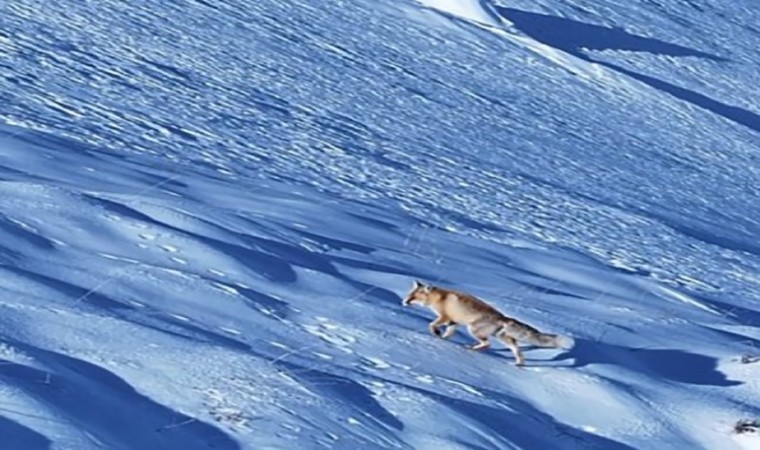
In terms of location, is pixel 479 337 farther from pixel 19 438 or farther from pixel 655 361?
pixel 19 438

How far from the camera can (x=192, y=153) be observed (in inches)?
363

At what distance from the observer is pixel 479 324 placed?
5.80 meters

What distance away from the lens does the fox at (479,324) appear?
576 centimetres

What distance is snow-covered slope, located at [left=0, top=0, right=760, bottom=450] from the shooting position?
460cm

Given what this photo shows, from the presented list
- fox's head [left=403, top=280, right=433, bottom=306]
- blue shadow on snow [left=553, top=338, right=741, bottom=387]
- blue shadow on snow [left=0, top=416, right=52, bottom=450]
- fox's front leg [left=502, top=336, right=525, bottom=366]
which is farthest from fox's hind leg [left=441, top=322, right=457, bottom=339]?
blue shadow on snow [left=0, top=416, right=52, bottom=450]

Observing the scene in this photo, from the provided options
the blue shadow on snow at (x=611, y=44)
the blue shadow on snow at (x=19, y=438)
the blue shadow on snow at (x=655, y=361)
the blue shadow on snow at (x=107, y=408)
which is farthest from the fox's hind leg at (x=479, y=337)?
the blue shadow on snow at (x=611, y=44)

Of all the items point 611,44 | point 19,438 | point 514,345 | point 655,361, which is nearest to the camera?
point 19,438

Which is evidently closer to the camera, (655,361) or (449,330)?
(449,330)

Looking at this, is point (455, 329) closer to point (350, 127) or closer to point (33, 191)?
point (33, 191)

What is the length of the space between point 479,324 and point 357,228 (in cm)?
221

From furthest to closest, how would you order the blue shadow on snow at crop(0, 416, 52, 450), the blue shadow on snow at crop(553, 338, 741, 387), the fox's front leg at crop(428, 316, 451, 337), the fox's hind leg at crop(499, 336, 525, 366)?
the blue shadow on snow at crop(553, 338, 741, 387) < the fox's front leg at crop(428, 316, 451, 337) < the fox's hind leg at crop(499, 336, 525, 366) < the blue shadow on snow at crop(0, 416, 52, 450)

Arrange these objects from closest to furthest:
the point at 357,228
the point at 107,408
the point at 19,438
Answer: the point at 19,438, the point at 107,408, the point at 357,228

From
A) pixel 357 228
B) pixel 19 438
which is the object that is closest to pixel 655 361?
pixel 357 228

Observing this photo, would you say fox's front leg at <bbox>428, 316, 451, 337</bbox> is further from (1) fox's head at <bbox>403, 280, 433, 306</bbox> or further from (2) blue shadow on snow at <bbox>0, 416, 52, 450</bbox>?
(2) blue shadow on snow at <bbox>0, 416, 52, 450</bbox>
